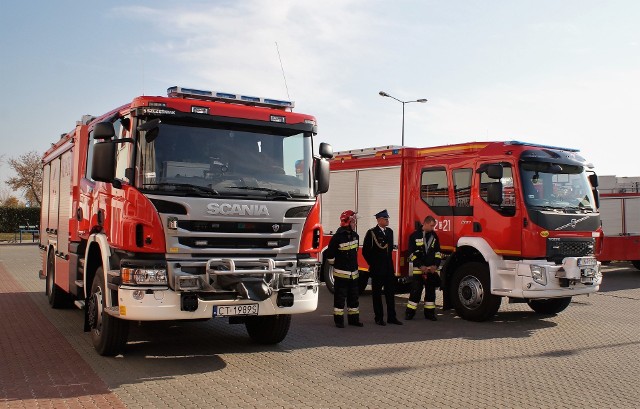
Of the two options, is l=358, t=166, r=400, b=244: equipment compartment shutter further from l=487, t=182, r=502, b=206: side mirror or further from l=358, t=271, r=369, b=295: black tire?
l=487, t=182, r=502, b=206: side mirror

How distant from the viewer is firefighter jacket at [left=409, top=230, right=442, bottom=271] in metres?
10.5

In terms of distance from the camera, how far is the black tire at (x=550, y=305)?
1144 centimetres

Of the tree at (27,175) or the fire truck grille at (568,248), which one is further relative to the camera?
the tree at (27,175)

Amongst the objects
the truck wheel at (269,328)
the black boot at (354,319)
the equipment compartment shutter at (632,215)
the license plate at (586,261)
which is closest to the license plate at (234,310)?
the truck wheel at (269,328)

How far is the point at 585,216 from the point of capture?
10586 mm

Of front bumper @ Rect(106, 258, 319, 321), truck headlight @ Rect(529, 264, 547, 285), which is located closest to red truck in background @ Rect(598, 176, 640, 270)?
truck headlight @ Rect(529, 264, 547, 285)

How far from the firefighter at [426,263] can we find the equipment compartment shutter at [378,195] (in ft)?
4.78

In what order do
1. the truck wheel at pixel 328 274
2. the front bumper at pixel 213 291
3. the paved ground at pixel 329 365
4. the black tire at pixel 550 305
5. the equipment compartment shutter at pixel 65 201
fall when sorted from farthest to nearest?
the truck wheel at pixel 328 274, the black tire at pixel 550 305, the equipment compartment shutter at pixel 65 201, the front bumper at pixel 213 291, the paved ground at pixel 329 365

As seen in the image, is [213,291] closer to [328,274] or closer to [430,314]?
[430,314]

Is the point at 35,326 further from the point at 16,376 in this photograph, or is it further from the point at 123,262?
the point at 123,262

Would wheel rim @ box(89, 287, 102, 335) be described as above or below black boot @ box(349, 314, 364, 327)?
above

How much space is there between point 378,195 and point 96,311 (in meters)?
6.72

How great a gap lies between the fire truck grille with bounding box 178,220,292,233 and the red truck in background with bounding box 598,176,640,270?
47.8 ft

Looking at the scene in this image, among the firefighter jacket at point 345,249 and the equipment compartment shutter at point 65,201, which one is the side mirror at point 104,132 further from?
the firefighter jacket at point 345,249
